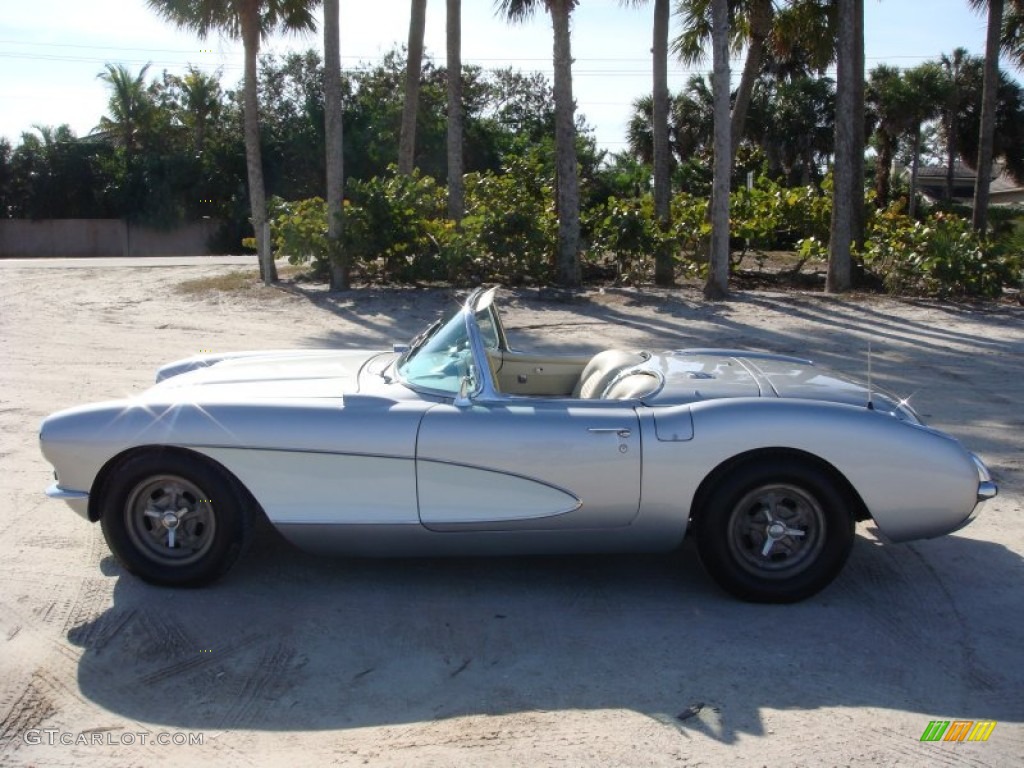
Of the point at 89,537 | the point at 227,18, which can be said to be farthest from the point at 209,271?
the point at 89,537

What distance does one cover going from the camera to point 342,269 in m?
16.6

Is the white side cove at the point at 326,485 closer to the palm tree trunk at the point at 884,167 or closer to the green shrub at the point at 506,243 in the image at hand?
the green shrub at the point at 506,243

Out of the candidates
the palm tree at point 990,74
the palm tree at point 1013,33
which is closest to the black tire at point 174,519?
the palm tree at point 990,74

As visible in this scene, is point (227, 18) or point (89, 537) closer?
point (89, 537)

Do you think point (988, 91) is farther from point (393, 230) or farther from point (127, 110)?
point (127, 110)

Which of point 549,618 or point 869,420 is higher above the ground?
point 869,420

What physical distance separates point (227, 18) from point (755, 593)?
17.0m

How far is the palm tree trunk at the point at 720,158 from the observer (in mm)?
15406

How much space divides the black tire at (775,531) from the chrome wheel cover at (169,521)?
85.9 inches

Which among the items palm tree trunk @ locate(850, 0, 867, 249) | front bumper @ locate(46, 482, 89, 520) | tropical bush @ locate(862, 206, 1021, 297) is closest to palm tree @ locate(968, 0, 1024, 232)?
palm tree trunk @ locate(850, 0, 867, 249)

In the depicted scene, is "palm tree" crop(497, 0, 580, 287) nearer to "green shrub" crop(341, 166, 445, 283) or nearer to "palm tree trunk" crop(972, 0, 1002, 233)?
"green shrub" crop(341, 166, 445, 283)

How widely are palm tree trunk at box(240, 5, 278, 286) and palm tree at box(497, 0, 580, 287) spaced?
4.69 metres

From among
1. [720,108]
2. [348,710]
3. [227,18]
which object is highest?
[227,18]

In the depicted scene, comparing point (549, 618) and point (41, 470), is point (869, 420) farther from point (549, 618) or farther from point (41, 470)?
point (41, 470)
